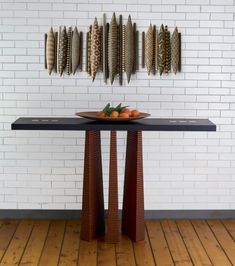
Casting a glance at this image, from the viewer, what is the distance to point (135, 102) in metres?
5.48

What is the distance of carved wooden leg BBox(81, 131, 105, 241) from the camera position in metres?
4.94

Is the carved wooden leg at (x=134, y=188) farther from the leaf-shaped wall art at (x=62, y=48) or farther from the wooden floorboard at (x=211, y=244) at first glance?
A: the leaf-shaped wall art at (x=62, y=48)

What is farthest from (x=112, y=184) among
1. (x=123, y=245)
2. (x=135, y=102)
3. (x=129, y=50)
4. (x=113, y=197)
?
(x=129, y=50)

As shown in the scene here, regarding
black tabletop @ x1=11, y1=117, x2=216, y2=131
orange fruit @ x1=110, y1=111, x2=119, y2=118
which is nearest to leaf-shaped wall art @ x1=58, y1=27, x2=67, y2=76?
black tabletop @ x1=11, y1=117, x2=216, y2=131

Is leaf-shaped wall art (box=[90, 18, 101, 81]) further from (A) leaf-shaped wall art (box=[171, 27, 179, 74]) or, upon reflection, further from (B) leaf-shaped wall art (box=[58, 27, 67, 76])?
(A) leaf-shaped wall art (box=[171, 27, 179, 74])

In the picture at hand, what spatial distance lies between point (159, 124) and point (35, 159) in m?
1.53

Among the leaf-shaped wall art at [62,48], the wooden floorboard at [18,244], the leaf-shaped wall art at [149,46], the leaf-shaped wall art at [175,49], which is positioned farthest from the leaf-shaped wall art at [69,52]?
the wooden floorboard at [18,244]

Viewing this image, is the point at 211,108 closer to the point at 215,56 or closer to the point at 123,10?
the point at 215,56

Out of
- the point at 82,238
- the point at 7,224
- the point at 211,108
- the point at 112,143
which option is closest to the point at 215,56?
the point at 211,108

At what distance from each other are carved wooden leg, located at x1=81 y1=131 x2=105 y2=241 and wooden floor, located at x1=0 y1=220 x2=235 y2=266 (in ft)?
0.45

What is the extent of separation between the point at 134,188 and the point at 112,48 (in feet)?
4.73

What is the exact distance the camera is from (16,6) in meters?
5.34

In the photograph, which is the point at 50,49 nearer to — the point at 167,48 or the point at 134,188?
the point at 167,48

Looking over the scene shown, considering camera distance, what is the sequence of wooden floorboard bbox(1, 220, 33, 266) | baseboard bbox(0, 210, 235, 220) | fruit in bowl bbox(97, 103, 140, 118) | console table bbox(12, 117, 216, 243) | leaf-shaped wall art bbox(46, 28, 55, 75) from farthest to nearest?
baseboard bbox(0, 210, 235, 220), leaf-shaped wall art bbox(46, 28, 55, 75), console table bbox(12, 117, 216, 243), fruit in bowl bbox(97, 103, 140, 118), wooden floorboard bbox(1, 220, 33, 266)
